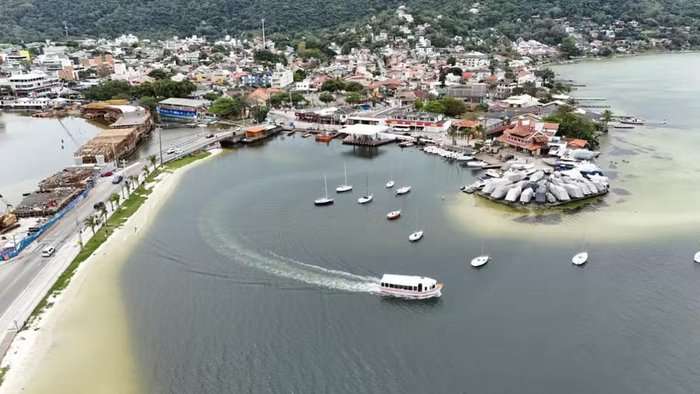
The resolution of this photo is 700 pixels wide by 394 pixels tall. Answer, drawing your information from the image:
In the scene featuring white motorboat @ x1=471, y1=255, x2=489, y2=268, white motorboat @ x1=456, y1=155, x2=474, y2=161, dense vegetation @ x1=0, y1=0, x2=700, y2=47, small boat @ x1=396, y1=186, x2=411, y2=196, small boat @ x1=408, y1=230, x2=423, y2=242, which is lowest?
white motorboat @ x1=471, y1=255, x2=489, y2=268

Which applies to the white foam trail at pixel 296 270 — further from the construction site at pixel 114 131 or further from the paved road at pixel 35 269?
the construction site at pixel 114 131

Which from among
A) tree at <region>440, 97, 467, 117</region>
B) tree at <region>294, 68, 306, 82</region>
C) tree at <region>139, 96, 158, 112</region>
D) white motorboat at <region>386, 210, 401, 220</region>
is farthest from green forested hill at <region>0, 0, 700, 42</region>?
white motorboat at <region>386, 210, 401, 220</region>

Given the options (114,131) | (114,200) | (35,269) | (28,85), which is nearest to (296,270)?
(35,269)

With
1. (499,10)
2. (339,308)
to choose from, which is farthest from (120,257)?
(499,10)

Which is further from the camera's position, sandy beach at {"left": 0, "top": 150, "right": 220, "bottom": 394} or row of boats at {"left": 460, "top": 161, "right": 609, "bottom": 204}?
row of boats at {"left": 460, "top": 161, "right": 609, "bottom": 204}

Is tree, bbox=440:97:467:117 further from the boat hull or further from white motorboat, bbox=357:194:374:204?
the boat hull

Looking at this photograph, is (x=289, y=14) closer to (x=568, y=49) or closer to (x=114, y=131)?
(x=568, y=49)
